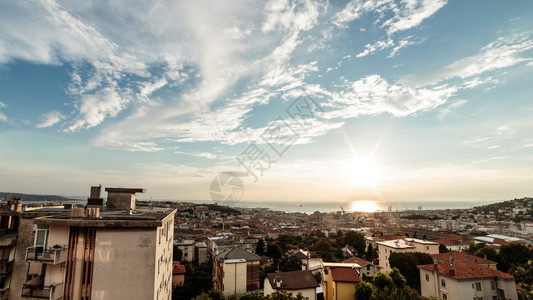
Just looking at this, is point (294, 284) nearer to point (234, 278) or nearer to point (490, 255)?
point (234, 278)

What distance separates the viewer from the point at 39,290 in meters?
9.09

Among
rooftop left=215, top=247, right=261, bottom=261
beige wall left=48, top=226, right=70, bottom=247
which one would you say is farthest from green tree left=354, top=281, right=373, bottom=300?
beige wall left=48, top=226, right=70, bottom=247

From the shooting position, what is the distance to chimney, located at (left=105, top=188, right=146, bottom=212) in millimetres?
13930

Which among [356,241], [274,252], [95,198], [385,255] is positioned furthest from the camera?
[356,241]

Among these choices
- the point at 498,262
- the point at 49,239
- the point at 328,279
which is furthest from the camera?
the point at 498,262

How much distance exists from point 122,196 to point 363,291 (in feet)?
64.0

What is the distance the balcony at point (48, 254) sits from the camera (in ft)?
27.8

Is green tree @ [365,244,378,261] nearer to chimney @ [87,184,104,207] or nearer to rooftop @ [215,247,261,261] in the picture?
rooftop @ [215,247,261,261]

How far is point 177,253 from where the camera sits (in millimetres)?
44281

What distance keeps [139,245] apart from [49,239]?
9.75 ft

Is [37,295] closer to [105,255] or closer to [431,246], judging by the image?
[105,255]

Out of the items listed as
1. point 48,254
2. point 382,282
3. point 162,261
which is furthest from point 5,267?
point 382,282

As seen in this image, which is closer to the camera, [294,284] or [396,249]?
[294,284]

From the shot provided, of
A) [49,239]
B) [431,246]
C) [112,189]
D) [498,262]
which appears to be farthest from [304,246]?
[49,239]
